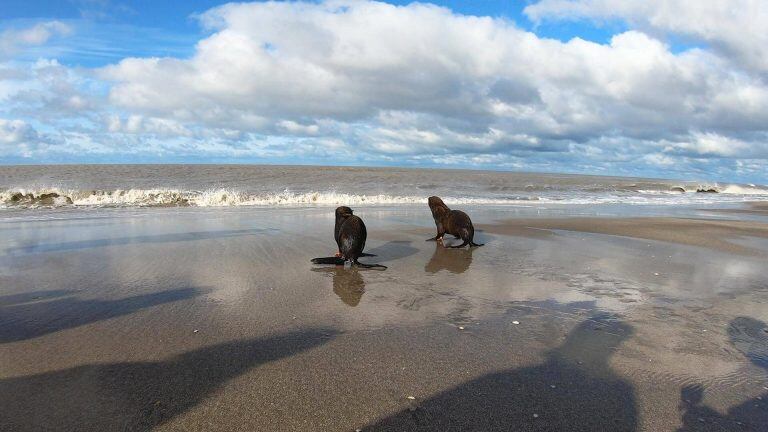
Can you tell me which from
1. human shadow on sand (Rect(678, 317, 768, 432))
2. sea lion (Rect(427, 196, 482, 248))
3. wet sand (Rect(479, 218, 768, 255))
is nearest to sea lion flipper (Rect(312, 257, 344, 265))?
sea lion (Rect(427, 196, 482, 248))

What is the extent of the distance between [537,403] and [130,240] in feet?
28.8

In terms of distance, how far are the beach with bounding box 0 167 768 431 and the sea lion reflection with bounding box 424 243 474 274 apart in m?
0.05

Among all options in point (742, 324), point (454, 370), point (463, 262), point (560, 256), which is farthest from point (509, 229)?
point (454, 370)

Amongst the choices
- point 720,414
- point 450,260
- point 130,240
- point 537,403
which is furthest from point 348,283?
point 130,240

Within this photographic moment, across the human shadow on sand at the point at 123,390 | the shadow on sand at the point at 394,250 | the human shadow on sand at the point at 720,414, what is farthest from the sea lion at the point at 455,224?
the human shadow on sand at the point at 123,390

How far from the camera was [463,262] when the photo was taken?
793cm

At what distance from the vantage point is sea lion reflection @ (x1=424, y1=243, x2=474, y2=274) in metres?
7.35

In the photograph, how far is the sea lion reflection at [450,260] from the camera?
7349mm

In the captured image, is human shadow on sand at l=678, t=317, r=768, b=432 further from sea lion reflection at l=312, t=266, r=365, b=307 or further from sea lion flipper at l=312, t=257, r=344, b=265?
sea lion flipper at l=312, t=257, r=344, b=265

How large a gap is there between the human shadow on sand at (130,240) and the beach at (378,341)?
→ 0.45 feet

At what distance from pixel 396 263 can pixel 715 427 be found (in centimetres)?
527

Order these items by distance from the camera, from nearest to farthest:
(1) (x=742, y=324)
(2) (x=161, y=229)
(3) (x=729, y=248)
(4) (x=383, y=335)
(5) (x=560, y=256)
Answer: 1. (4) (x=383, y=335)
2. (1) (x=742, y=324)
3. (5) (x=560, y=256)
4. (3) (x=729, y=248)
5. (2) (x=161, y=229)

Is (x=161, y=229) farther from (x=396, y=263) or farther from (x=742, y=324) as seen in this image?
(x=742, y=324)

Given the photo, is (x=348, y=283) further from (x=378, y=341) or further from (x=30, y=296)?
(x=30, y=296)
